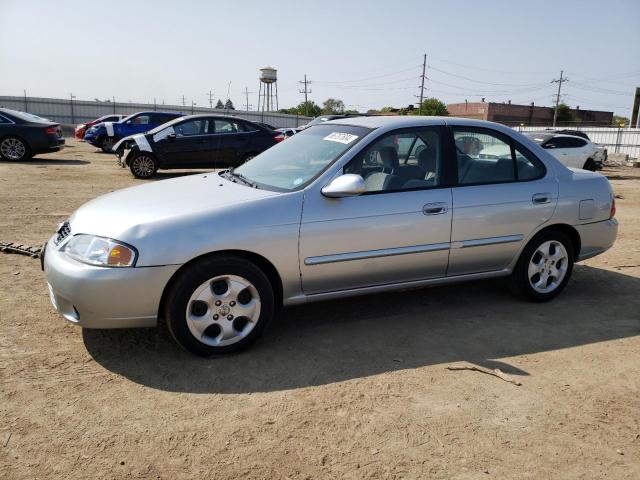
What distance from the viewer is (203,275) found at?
345 centimetres

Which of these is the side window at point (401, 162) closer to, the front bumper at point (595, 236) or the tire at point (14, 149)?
the front bumper at point (595, 236)

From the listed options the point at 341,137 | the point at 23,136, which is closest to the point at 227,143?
the point at 23,136

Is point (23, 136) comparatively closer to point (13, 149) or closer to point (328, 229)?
point (13, 149)

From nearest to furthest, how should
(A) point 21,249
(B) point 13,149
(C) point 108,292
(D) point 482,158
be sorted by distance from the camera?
(C) point 108,292
(D) point 482,158
(A) point 21,249
(B) point 13,149

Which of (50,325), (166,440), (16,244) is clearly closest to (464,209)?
(166,440)

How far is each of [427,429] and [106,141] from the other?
20.0 m

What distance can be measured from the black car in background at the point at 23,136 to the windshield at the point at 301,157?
12.5m

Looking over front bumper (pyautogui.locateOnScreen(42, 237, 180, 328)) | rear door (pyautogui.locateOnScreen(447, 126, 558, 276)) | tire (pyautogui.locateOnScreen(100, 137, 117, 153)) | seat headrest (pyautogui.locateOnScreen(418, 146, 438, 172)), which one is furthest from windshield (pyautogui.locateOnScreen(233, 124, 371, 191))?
tire (pyautogui.locateOnScreen(100, 137, 117, 153))

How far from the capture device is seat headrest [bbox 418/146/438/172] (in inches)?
170

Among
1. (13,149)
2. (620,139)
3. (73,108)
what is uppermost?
(73,108)

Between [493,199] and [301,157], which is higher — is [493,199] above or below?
below

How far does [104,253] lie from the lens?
11.0ft

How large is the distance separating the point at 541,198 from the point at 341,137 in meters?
1.79

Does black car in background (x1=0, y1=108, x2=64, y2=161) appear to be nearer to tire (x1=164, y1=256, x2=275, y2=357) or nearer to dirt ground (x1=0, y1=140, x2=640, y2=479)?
dirt ground (x1=0, y1=140, x2=640, y2=479)
